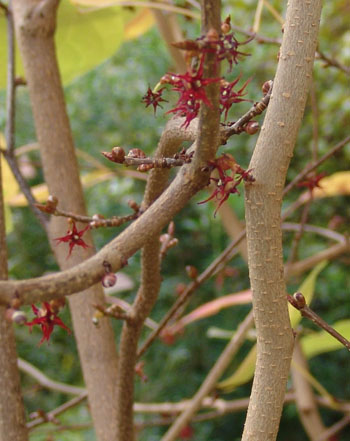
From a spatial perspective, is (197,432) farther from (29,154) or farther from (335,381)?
(29,154)

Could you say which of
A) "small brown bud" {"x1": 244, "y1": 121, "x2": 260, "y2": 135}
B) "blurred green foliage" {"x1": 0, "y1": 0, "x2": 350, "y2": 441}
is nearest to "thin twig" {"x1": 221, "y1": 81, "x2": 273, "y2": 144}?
"small brown bud" {"x1": 244, "y1": 121, "x2": 260, "y2": 135}

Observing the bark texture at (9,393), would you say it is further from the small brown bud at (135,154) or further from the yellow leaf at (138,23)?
the yellow leaf at (138,23)

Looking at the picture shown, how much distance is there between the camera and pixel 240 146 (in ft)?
6.11

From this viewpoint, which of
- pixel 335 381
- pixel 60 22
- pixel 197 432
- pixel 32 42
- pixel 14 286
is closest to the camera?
pixel 14 286

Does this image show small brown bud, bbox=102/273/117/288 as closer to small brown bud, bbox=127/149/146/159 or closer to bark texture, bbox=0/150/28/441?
small brown bud, bbox=127/149/146/159

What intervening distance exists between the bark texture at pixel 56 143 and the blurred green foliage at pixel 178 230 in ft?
2.77

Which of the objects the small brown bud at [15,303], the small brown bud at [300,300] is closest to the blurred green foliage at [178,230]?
the small brown bud at [300,300]

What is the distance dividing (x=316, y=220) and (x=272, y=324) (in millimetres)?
1663

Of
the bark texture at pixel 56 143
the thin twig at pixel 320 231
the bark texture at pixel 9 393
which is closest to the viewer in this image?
the bark texture at pixel 9 393

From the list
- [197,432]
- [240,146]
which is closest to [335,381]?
[197,432]

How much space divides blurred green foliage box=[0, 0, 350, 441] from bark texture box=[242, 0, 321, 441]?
1.19 m

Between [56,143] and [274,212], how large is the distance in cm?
39

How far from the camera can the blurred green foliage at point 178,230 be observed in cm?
157

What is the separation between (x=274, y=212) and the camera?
11.0 inches
